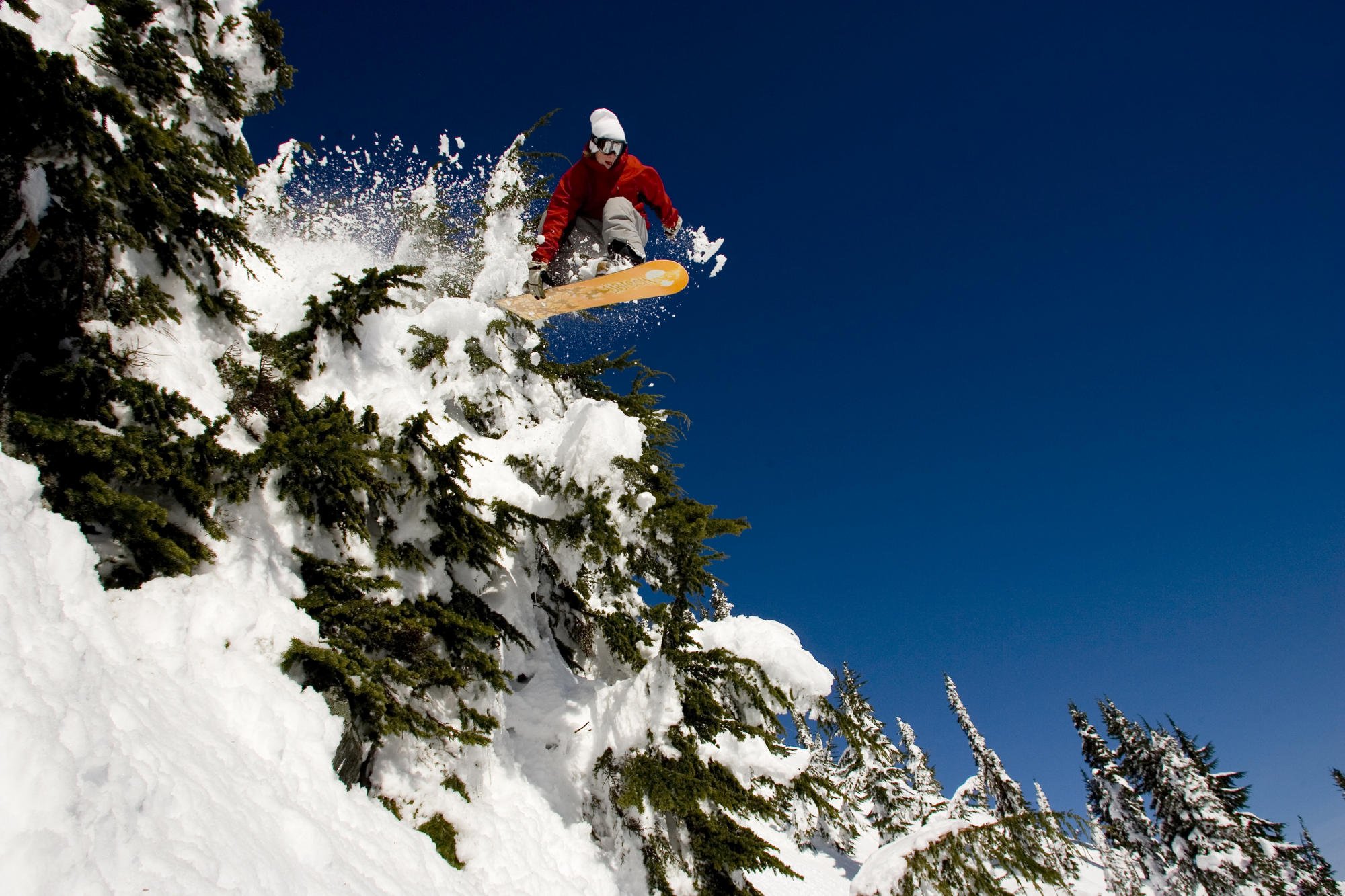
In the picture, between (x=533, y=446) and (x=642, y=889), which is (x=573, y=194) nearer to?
(x=533, y=446)

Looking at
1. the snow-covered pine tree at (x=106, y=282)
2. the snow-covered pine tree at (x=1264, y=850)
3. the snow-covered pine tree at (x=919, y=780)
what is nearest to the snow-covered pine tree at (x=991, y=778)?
the snow-covered pine tree at (x=919, y=780)

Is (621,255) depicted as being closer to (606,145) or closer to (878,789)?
(606,145)

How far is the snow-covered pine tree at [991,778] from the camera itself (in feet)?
103

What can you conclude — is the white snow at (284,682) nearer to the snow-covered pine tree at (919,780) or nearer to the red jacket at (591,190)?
the red jacket at (591,190)

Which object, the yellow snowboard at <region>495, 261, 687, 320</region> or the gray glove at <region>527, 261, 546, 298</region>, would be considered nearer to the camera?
the yellow snowboard at <region>495, 261, 687, 320</region>

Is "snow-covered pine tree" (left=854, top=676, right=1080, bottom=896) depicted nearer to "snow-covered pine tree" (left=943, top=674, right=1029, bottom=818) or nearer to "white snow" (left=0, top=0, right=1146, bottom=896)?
"white snow" (left=0, top=0, right=1146, bottom=896)

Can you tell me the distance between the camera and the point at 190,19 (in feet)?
20.0

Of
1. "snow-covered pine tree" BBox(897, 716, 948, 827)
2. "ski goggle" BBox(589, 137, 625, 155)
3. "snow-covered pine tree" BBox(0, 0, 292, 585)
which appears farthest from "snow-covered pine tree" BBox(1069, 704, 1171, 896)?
"snow-covered pine tree" BBox(0, 0, 292, 585)

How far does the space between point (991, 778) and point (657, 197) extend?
36.0m

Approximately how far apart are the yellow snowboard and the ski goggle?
2408mm

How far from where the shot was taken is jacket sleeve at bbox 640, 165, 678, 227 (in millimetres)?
11023

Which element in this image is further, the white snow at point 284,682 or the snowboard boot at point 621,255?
the snowboard boot at point 621,255

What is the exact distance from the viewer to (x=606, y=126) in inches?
415

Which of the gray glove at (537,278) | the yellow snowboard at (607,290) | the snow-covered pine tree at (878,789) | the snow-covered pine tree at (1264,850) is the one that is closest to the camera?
the yellow snowboard at (607,290)
